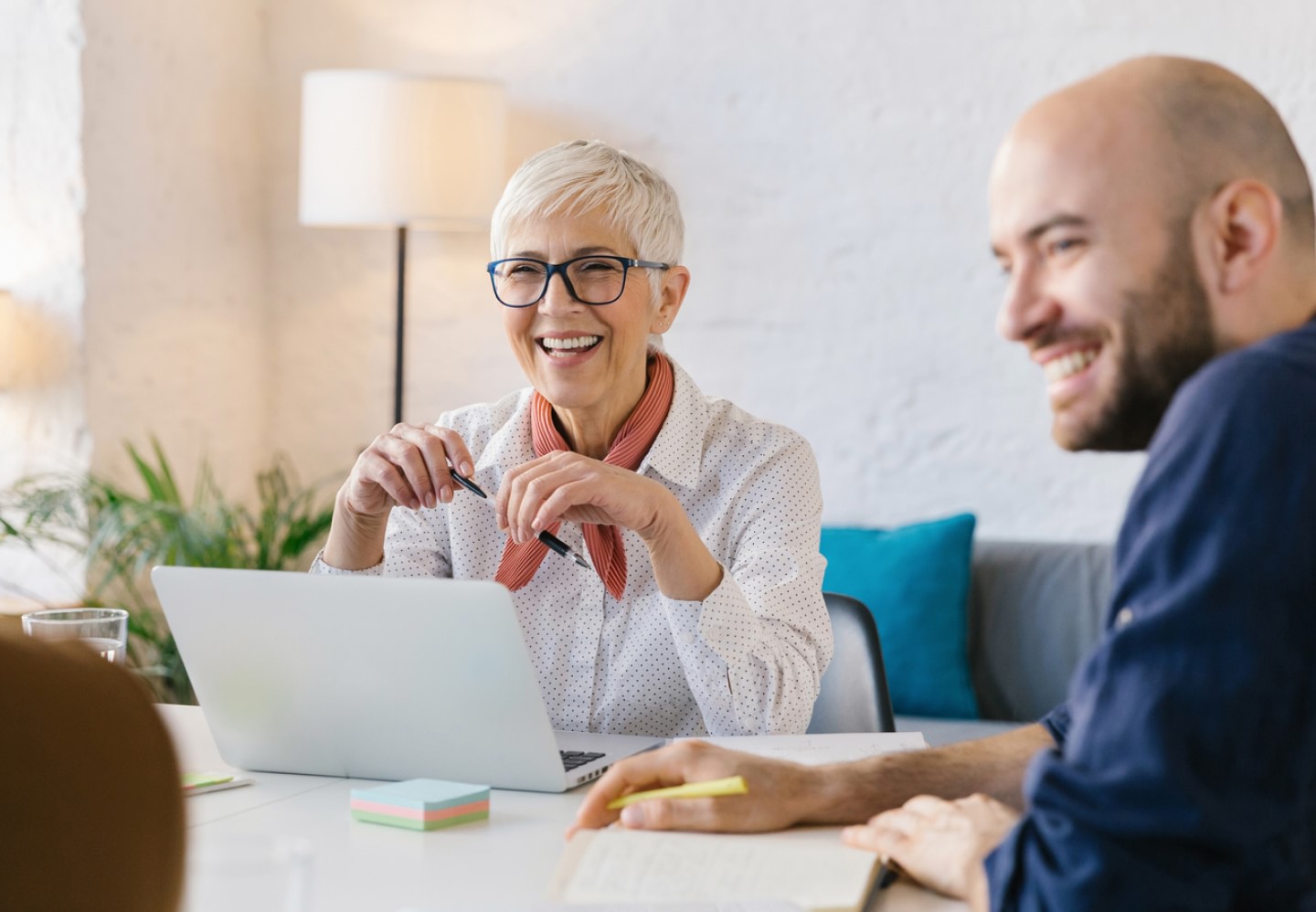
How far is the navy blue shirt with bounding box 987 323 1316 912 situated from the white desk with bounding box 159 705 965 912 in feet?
0.84

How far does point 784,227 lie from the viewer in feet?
11.9

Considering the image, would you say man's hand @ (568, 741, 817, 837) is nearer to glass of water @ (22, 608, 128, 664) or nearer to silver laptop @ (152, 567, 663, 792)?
silver laptop @ (152, 567, 663, 792)

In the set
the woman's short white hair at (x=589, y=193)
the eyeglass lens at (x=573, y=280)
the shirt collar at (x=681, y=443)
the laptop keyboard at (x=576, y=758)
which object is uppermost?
the woman's short white hair at (x=589, y=193)

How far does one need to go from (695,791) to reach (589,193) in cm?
100

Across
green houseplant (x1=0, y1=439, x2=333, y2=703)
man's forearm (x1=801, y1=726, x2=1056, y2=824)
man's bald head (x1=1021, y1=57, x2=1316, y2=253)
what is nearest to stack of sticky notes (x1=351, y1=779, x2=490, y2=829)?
man's forearm (x1=801, y1=726, x2=1056, y2=824)

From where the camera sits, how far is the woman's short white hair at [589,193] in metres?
1.92

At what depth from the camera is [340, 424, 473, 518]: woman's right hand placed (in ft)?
5.60

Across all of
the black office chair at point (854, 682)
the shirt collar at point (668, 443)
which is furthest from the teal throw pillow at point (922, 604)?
the shirt collar at point (668, 443)

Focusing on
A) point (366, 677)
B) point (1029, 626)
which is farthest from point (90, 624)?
point (1029, 626)

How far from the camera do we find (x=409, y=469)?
1.71 m

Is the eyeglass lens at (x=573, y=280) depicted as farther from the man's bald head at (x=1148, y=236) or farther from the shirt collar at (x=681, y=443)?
the man's bald head at (x=1148, y=236)

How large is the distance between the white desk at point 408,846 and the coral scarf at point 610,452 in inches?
19.2

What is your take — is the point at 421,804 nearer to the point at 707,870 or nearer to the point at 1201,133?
the point at 707,870

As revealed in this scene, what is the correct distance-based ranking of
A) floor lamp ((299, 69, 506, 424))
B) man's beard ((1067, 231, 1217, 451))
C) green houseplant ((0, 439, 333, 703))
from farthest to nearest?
floor lamp ((299, 69, 506, 424)), green houseplant ((0, 439, 333, 703)), man's beard ((1067, 231, 1217, 451))
